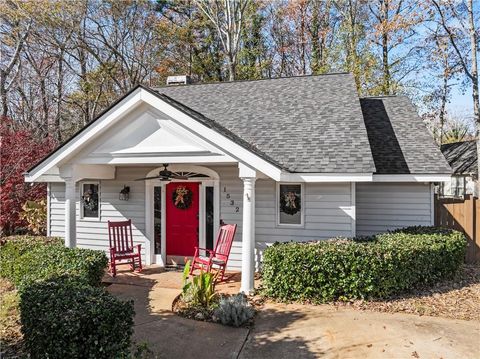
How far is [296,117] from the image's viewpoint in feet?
33.4

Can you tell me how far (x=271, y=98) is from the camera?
37.9 feet

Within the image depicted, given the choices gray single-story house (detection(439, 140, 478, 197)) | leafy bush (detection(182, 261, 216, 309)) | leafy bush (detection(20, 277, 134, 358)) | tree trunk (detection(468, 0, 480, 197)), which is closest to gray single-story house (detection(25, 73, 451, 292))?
leafy bush (detection(182, 261, 216, 309))

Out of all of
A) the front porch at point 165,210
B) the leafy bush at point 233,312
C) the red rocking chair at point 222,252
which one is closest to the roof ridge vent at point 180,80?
the front porch at point 165,210

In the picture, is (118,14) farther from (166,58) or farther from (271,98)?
(271,98)

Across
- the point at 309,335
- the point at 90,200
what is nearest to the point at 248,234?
the point at 309,335

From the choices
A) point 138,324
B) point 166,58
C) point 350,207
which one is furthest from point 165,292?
point 166,58

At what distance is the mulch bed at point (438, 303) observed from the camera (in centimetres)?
638

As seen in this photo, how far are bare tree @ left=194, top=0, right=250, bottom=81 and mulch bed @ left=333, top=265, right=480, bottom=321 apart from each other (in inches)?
645

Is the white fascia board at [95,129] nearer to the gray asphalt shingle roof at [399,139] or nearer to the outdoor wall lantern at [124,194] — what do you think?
the outdoor wall lantern at [124,194]

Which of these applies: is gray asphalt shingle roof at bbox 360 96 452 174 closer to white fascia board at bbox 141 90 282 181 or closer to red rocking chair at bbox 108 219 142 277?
white fascia board at bbox 141 90 282 181

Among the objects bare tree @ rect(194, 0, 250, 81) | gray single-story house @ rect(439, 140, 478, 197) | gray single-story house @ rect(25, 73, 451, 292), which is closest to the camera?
gray single-story house @ rect(25, 73, 451, 292)

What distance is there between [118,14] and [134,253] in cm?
1827

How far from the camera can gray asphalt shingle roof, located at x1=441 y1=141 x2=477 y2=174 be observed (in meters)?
17.4

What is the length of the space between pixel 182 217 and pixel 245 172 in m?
3.08
